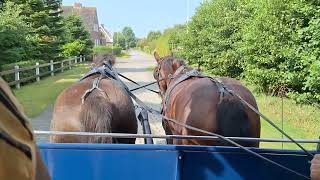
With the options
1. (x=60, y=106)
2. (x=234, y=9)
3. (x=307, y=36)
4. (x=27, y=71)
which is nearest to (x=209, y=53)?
(x=234, y=9)

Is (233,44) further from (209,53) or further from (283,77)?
(283,77)

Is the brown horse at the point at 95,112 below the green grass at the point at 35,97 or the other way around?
the other way around

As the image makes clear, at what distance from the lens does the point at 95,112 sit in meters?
4.28

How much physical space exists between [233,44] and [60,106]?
57.5ft

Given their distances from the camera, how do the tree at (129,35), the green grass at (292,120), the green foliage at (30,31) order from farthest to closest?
1. the tree at (129,35)
2. the green foliage at (30,31)
3. the green grass at (292,120)

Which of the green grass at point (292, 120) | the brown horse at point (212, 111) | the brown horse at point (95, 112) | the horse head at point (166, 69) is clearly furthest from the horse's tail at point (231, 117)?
the green grass at point (292, 120)

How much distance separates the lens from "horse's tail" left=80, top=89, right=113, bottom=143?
4227mm

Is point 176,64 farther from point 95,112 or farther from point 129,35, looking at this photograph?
point 129,35

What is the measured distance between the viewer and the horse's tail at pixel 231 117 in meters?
4.55

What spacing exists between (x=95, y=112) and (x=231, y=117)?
1390 mm

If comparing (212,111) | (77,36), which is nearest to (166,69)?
(212,111)

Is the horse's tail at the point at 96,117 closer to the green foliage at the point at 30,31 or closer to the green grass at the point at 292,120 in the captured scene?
the green grass at the point at 292,120

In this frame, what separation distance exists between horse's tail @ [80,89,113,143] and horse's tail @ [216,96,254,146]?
3.74 feet

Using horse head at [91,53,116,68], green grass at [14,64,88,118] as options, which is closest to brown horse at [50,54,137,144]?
horse head at [91,53,116,68]
